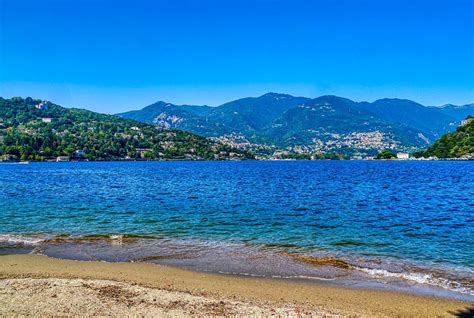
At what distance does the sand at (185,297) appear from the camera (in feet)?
37.2

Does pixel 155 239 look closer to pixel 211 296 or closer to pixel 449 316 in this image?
pixel 211 296

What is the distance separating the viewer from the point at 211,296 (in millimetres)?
12945

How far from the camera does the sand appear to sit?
11328 millimetres

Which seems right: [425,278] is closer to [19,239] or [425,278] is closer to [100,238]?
[100,238]

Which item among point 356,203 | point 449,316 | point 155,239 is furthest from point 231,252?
point 356,203

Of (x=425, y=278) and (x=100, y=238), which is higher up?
(x=425, y=278)

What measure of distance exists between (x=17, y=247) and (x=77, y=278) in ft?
27.6

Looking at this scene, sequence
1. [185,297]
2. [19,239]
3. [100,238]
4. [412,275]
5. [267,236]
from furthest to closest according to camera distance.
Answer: [267,236], [100,238], [19,239], [412,275], [185,297]

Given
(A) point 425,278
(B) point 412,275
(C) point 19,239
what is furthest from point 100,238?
(A) point 425,278

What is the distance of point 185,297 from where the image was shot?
1253cm

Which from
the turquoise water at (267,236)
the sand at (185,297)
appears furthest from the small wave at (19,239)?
the sand at (185,297)

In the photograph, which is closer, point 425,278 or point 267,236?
point 425,278

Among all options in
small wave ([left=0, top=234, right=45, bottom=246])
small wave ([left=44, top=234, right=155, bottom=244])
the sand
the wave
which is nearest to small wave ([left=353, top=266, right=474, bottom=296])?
the wave

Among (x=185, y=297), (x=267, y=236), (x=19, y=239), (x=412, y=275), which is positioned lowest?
(x=19, y=239)
